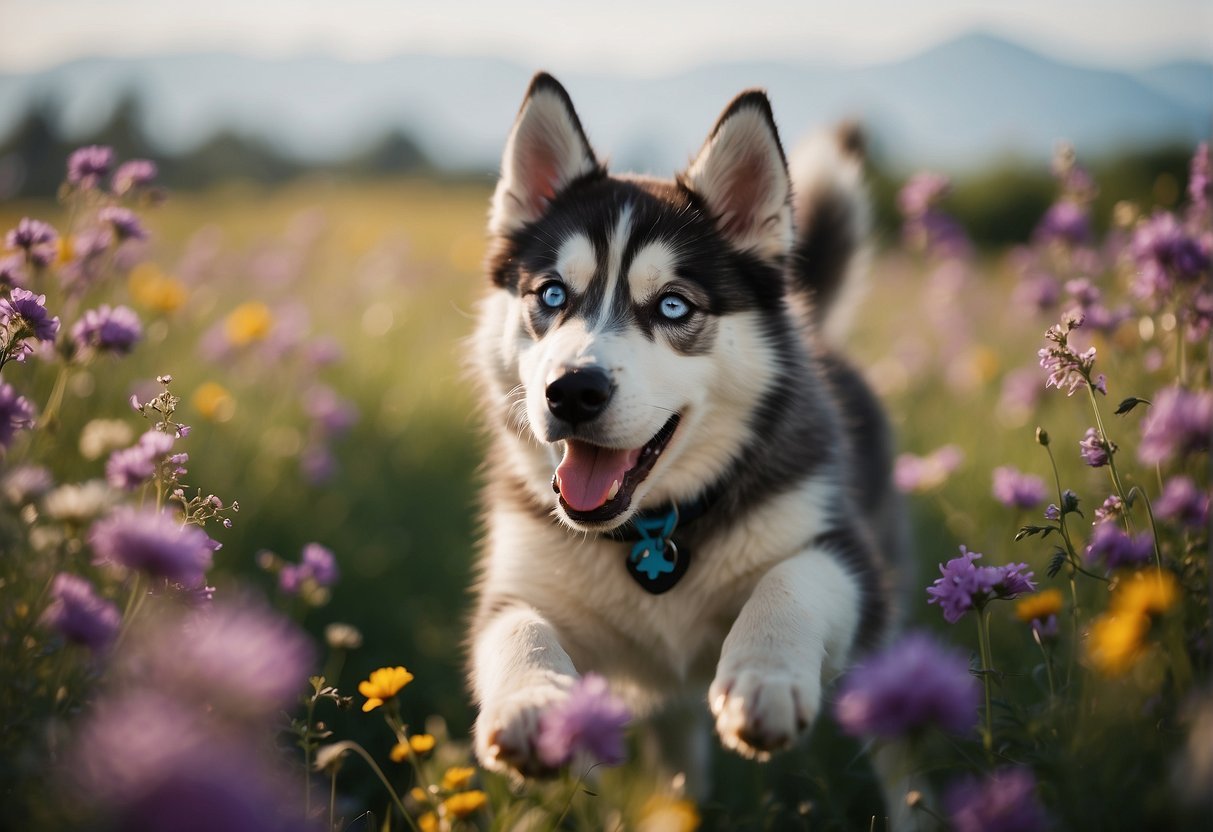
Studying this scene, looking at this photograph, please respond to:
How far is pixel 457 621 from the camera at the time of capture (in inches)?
137

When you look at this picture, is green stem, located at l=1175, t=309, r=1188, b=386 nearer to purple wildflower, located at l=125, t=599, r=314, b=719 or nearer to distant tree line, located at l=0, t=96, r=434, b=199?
purple wildflower, located at l=125, t=599, r=314, b=719

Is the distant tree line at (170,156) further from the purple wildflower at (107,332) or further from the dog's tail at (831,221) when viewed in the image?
the dog's tail at (831,221)

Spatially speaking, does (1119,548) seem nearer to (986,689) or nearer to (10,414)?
(986,689)

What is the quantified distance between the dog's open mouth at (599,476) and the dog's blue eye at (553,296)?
0.44 metres

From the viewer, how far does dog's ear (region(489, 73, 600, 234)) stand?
8.27ft

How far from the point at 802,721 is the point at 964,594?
37 centimetres

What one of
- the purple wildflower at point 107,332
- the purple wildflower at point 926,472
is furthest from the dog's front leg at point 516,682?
the purple wildflower at point 926,472

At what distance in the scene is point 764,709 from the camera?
150cm

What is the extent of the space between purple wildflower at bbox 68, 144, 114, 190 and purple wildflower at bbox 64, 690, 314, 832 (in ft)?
5.57

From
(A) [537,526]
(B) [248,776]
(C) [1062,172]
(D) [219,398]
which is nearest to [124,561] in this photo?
(B) [248,776]

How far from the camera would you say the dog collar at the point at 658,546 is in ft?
7.39

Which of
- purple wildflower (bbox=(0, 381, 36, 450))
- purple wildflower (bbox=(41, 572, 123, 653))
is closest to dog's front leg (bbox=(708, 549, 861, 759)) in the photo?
purple wildflower (bbox=(41, 572, 123, 653))

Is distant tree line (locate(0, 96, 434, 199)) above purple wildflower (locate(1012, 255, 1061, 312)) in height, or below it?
below

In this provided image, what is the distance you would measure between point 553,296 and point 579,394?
0.57m
